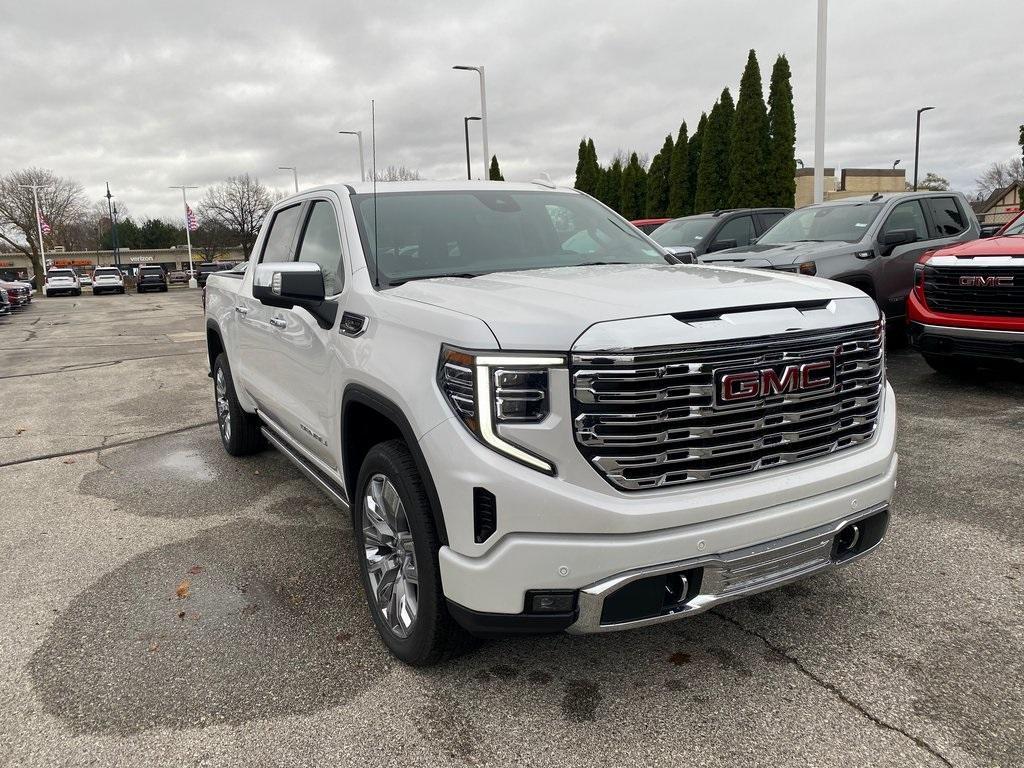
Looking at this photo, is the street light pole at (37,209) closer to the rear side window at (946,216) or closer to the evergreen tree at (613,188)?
the evergreen tree at (613,188)

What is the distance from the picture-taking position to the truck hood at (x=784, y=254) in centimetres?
856

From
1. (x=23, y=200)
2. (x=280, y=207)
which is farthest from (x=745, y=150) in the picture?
(x=23, y=200)

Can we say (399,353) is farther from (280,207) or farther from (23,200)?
(23,200)

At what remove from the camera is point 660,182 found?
35.8 metres

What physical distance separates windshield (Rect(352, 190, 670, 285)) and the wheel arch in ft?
1.85

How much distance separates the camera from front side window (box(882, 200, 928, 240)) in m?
9.21

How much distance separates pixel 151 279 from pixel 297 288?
47.1 m

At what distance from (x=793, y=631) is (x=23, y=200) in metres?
74.3

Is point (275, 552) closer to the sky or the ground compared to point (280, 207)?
closer to the ground

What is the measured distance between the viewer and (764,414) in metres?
2.58

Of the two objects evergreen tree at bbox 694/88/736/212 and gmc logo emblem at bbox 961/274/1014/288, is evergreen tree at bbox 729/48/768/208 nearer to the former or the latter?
evergreen tree at bbox 694/88/736/212

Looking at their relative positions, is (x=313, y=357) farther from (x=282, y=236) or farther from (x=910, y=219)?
(x=910, y=219)

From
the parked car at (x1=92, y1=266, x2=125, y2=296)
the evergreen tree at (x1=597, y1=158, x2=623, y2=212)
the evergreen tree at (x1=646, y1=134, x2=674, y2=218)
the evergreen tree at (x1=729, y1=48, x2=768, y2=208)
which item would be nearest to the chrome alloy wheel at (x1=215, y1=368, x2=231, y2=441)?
the evergreen tree at (x1=729, y1=48, x2=768, y2=208)

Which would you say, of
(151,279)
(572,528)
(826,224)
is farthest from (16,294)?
(572,528)
